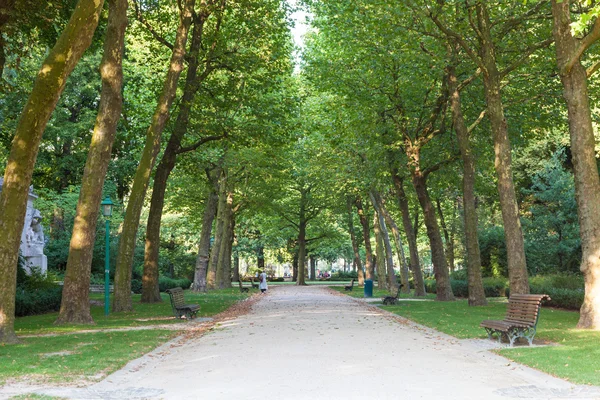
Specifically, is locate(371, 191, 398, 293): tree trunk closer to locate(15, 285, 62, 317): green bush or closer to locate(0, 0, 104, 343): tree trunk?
locate(15, 285, 62, 317): green bush

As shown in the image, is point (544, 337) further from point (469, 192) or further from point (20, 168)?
point (20, 168)

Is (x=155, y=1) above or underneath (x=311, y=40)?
underneath

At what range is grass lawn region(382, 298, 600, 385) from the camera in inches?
363

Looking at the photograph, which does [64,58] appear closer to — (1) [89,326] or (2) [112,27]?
(2) [112,27]

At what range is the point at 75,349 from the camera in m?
11.6

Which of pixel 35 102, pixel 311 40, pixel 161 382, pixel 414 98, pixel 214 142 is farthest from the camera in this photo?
pixel 311 40

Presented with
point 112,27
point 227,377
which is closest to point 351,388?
point 227,377

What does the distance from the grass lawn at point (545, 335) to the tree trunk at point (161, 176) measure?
907 centimetres

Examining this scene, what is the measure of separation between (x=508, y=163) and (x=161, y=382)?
11985 millimetres

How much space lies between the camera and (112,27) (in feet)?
56.0

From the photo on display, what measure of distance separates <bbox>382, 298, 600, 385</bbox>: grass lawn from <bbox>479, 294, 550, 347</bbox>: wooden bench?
0.38m

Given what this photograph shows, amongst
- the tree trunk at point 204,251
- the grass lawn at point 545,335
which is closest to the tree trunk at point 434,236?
the grass lawn at point 545,335

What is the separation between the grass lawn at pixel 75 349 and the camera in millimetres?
9023

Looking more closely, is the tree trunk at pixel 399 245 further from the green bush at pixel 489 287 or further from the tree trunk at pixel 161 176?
the tree trunk at pixel 161 176
